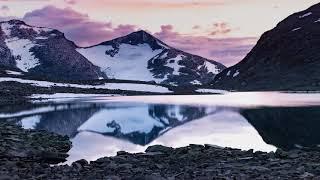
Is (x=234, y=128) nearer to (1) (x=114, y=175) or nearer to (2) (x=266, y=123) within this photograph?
(2) (x=266, y=123)

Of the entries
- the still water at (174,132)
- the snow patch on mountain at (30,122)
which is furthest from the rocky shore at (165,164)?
the snow patch on mountain at (30,122)

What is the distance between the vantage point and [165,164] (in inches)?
1061

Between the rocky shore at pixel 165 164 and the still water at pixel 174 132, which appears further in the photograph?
the still water at pixel 174 132

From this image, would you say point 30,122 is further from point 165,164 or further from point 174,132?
point 165,164

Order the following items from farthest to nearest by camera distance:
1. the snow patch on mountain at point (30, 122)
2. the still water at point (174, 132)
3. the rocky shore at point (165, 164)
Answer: the snow patch on mountain at point (30, 122)
the still water at point (174, 132)
the rocky shore at point (165, 164)

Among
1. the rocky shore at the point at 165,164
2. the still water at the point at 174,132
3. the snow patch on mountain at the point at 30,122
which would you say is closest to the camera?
the rocky shore at the point at 165,164

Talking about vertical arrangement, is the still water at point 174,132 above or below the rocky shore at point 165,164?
below

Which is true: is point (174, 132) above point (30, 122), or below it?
below

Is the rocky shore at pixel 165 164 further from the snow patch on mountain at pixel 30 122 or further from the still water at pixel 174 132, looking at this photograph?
A: the snow patch on mountain at pixel 30 122

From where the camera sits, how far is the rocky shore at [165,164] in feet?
75.1

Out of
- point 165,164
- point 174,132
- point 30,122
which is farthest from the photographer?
point 30,122

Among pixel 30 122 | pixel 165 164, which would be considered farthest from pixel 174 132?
pixel 165 164

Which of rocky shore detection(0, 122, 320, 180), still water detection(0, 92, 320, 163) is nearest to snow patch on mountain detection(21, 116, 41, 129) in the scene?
still water detection(0, 92, 320, 163)

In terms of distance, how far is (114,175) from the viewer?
23328 millimetres
